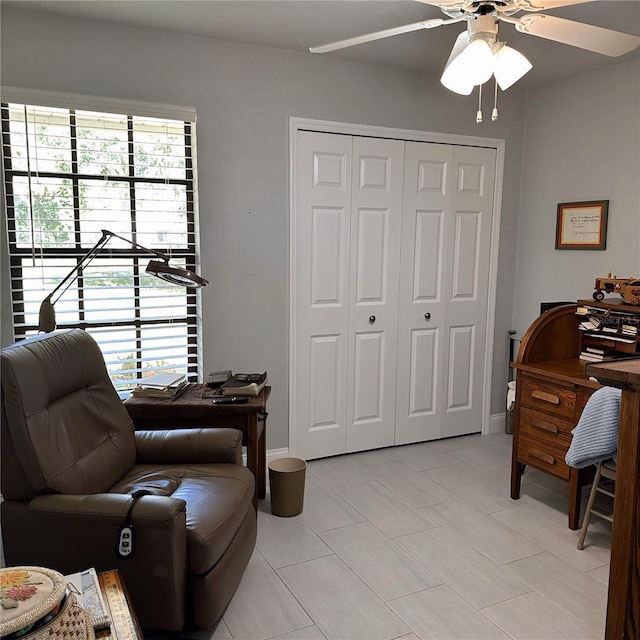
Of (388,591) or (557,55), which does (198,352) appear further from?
(557,55)

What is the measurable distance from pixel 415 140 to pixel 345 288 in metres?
1.09

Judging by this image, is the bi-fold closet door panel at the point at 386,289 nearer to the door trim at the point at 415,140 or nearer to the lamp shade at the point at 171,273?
the door trim at the point at 415,140

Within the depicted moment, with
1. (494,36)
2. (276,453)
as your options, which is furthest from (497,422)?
(494,36)

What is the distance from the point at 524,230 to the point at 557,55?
4.06ft

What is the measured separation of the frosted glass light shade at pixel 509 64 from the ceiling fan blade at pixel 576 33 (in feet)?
0.28

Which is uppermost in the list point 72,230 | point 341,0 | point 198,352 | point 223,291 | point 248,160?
point 341,0

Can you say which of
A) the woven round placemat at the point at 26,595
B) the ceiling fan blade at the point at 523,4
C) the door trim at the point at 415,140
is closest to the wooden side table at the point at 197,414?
the door trim at the point at 415,140

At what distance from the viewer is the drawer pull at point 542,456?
9.65 feet

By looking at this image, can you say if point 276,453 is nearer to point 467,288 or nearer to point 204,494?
point 204,494

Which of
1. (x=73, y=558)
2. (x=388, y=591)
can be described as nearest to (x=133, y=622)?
(x=73, y=558)

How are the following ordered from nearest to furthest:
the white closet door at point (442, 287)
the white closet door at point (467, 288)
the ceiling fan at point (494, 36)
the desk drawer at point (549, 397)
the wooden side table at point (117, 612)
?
the wooden side table at point (117, 612)
the ceiling fan at point (494, 36)
the desk drawer at point (549, 397)
the white closet door at point (442, 287)
the white closet door at point (467, 288)

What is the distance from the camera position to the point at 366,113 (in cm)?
355

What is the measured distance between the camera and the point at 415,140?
3717mm

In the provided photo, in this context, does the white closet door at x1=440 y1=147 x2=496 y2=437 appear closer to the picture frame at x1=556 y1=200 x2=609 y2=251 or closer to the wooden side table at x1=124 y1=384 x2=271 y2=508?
the picture frame at x1=556 y1=200 x2=609 y2=251
